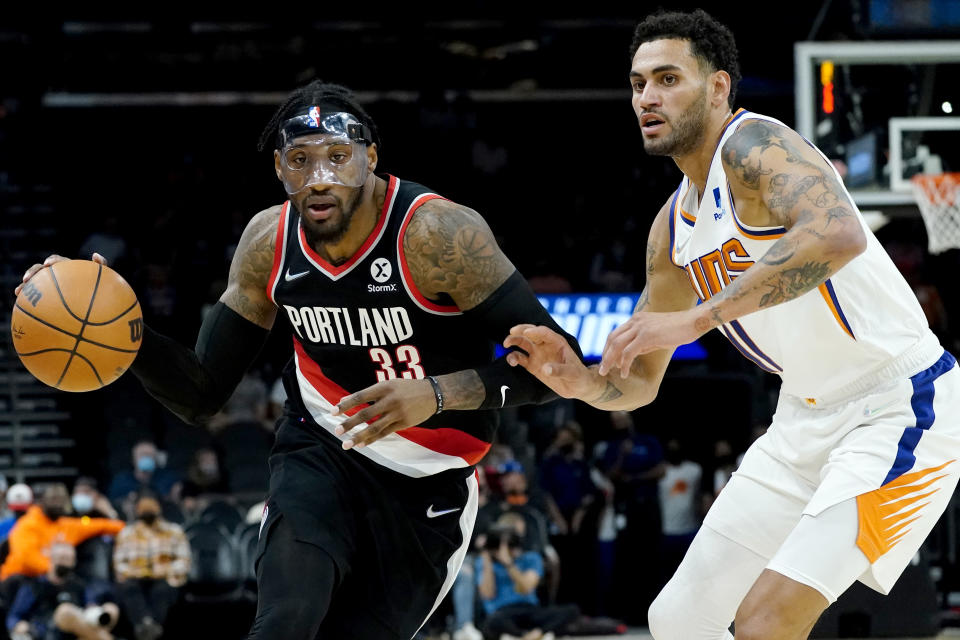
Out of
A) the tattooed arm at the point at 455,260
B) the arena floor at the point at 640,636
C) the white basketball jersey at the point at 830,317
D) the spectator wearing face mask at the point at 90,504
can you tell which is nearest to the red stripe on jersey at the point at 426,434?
the tattooed arm at the point at 455,260

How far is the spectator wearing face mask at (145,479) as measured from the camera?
12.4 meters

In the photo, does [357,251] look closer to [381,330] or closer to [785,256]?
[381,330]

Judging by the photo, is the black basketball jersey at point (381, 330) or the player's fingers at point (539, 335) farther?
the black basketball jersey at point (381, 330)

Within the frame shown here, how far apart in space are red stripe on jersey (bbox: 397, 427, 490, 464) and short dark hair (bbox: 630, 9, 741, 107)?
1483mm

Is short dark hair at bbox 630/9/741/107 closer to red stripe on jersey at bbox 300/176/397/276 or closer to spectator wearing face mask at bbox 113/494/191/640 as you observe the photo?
red stripe on jersey at bbox 300/176/397/276

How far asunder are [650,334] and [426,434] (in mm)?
1168

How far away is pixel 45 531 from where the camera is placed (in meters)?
10.6

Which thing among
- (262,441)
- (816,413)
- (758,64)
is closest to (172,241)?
(262,441)

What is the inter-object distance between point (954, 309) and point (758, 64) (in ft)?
13.6

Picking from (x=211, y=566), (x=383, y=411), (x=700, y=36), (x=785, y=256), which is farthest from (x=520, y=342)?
(x=211, y=566)

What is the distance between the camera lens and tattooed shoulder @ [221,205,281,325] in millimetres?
4707

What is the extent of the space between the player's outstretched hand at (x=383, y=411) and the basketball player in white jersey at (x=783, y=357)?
15.9 inches

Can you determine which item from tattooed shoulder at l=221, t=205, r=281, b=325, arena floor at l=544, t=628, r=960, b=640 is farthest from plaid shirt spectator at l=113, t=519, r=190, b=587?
tattooed shoulder at l=221, t=205, r=281, b=325

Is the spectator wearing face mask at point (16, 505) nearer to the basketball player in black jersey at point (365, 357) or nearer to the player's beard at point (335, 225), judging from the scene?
the basketball player in black jersey at point (365, 357)
